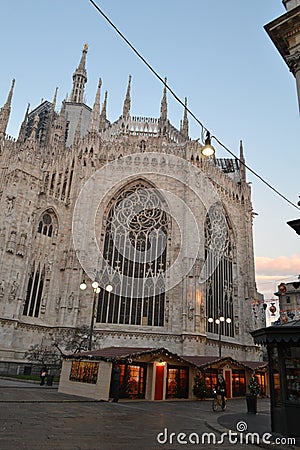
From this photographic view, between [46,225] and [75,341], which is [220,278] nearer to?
[75,341]

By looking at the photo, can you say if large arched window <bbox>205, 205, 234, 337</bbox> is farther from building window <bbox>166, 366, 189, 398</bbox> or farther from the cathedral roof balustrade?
building window <bbox>166, 366, 189, 398</bbox>

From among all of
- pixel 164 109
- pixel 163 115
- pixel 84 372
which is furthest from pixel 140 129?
pixel 84 372

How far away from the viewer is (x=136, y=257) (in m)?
33.6

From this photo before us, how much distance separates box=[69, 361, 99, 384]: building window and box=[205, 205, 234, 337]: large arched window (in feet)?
59.4

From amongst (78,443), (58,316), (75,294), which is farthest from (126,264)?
(78,443)

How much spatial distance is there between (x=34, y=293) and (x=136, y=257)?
986 cm

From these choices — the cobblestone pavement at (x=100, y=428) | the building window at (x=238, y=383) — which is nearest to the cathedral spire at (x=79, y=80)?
the building window at (x=238, y=383)

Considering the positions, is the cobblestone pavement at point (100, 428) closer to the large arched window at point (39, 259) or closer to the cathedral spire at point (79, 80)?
the large arched window at point (39, 259)

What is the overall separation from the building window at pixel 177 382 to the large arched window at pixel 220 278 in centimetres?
1355

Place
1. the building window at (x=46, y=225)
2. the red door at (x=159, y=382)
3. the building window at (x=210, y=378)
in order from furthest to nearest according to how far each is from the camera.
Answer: the building window at (x=46, y=225), the building window at (x=210, y=378), the red door at (x=159, y=382)

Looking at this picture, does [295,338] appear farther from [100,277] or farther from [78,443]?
[100,277]

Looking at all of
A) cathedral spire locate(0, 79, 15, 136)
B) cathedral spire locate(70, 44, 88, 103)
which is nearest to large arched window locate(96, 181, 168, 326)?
cathedral spire locate(0, 79, 15, 136)

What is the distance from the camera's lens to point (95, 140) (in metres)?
36.1

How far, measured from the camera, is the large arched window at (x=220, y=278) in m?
35.1
